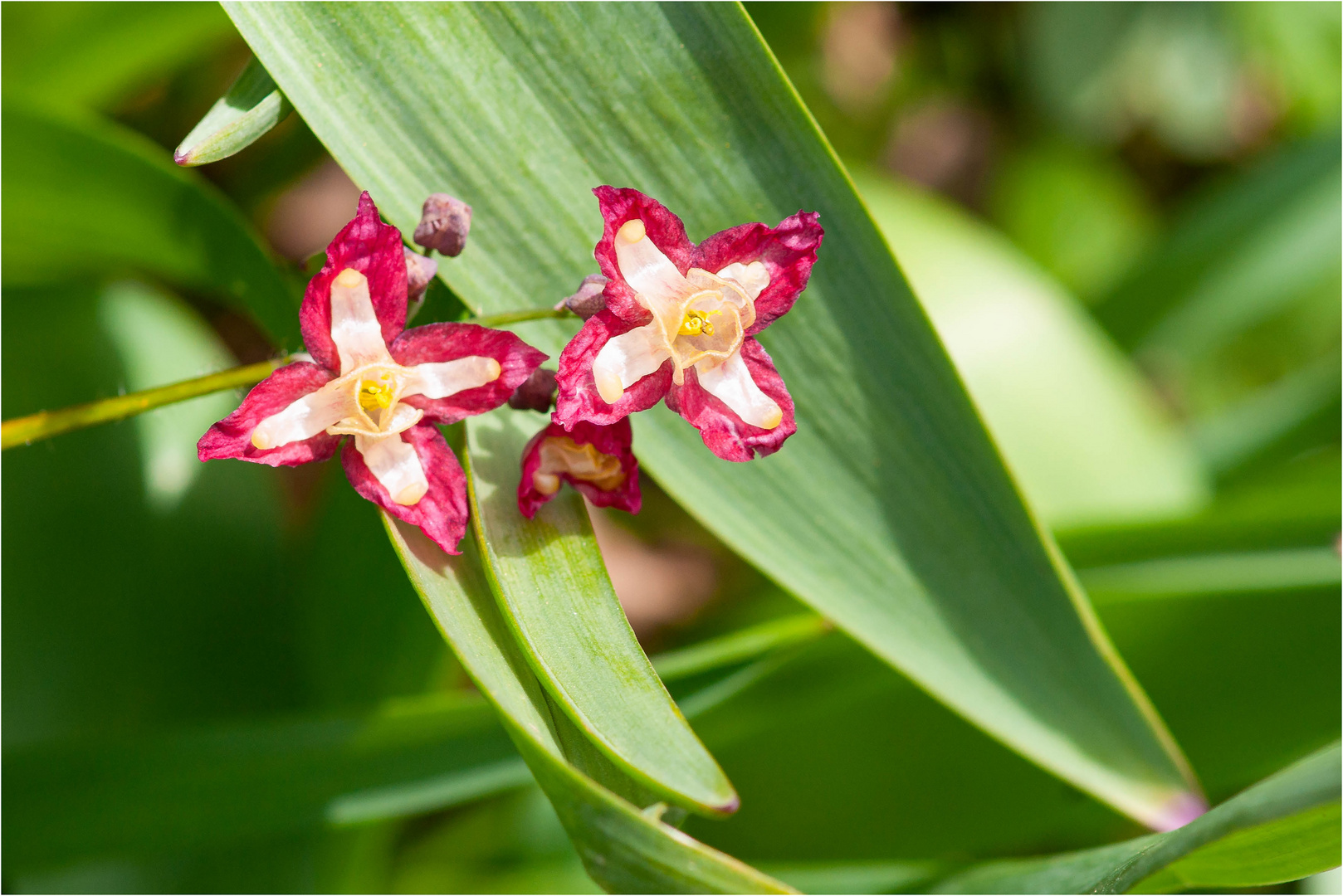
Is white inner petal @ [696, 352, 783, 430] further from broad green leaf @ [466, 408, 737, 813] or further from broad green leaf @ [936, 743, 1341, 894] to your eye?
broad green leaf @ [936, 743, 1341, 894]

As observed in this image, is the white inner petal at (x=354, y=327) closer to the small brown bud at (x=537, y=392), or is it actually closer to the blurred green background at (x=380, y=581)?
the small brown bud at (x=537, y=392)

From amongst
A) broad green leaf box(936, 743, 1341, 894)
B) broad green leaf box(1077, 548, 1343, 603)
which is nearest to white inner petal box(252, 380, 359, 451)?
broad green leaf box(936, 743, 1341, 894)

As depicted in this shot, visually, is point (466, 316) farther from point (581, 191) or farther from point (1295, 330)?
point (1295, 330)

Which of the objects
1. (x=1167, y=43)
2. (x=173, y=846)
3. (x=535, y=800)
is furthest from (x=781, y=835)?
(x=1167, y=43)

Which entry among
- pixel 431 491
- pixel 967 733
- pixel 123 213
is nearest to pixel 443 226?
pixel 431 491

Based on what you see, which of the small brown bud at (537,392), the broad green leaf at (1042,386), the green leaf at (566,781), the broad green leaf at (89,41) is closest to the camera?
the green leaf at (566,781)

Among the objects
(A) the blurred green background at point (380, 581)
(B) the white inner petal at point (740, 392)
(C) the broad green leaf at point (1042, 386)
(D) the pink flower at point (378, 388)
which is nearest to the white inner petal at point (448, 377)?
(D) the pink flower at point (378, 388)

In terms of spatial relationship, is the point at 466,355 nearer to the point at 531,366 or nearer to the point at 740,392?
the point at 531,366
